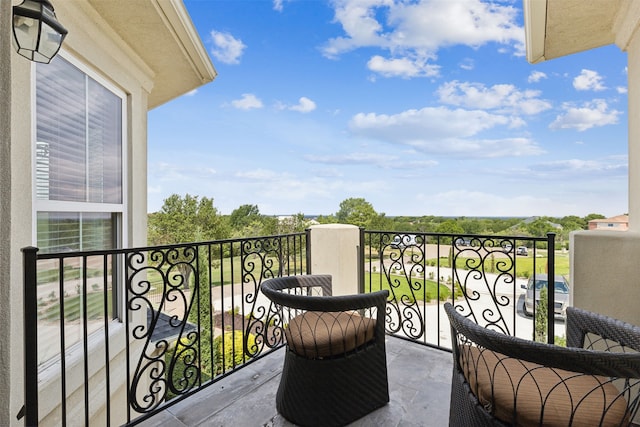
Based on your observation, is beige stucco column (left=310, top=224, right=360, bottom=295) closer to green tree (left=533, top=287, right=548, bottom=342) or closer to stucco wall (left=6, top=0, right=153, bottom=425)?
green tree (left=533, top=287, right=548, bottom=342)

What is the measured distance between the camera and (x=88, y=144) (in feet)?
7.88

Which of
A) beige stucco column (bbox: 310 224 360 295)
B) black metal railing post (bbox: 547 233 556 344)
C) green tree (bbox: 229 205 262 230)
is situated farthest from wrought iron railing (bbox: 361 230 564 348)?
green tree (bbox: 229 205 262 230)

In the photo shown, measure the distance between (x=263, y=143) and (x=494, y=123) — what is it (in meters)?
16.1

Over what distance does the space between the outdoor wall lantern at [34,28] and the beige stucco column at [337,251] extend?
2.50m

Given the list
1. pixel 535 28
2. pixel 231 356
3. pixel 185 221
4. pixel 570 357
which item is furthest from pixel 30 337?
pixel 185 221

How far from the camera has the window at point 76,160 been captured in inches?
77.6

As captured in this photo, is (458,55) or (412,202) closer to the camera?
(458,55)

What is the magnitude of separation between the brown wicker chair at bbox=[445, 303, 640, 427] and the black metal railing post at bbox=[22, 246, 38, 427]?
76.2 inches

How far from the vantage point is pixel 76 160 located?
2275mm

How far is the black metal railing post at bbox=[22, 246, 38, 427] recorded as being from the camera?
4.64 feet

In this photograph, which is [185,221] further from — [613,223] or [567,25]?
[613,223]

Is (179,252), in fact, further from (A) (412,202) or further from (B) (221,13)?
(A) (412,202)

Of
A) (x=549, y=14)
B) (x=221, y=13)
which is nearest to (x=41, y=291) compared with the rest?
(x=549, y=14)

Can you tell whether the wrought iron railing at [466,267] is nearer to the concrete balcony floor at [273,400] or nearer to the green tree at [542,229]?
the green tree at [542,229]
